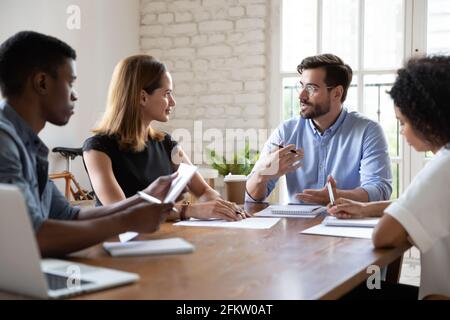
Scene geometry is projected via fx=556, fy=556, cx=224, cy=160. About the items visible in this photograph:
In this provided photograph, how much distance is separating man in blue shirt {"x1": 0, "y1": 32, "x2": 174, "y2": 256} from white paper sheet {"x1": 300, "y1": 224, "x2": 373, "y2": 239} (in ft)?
1.90

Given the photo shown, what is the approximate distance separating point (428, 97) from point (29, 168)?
3.68 feet

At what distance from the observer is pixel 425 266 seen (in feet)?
5.29

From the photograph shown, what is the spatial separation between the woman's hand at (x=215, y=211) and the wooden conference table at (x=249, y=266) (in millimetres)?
252

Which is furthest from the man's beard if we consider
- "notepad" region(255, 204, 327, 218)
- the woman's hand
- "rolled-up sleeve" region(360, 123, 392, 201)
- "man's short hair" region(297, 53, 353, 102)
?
the woman's hand

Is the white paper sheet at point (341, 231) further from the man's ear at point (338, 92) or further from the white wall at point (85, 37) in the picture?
the white wall at point (85, 37)

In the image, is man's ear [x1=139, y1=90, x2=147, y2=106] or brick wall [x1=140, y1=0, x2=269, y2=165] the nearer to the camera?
man's ear [x1=139, y1=90, x2=147, y2=106]

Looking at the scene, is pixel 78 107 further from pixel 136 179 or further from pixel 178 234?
pixel 178 234

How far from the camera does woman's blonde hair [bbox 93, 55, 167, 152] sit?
2.38 m

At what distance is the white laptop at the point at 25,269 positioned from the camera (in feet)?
3.45

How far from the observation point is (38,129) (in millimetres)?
1522

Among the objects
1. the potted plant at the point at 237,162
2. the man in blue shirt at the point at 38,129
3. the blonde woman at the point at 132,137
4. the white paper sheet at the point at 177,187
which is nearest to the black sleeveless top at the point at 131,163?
the blonde woman at the point at 132,137

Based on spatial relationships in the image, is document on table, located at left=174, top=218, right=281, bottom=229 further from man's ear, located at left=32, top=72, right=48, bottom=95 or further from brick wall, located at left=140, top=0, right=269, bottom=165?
brick wall, located at left=140, top=0, right=269, bottom=165
